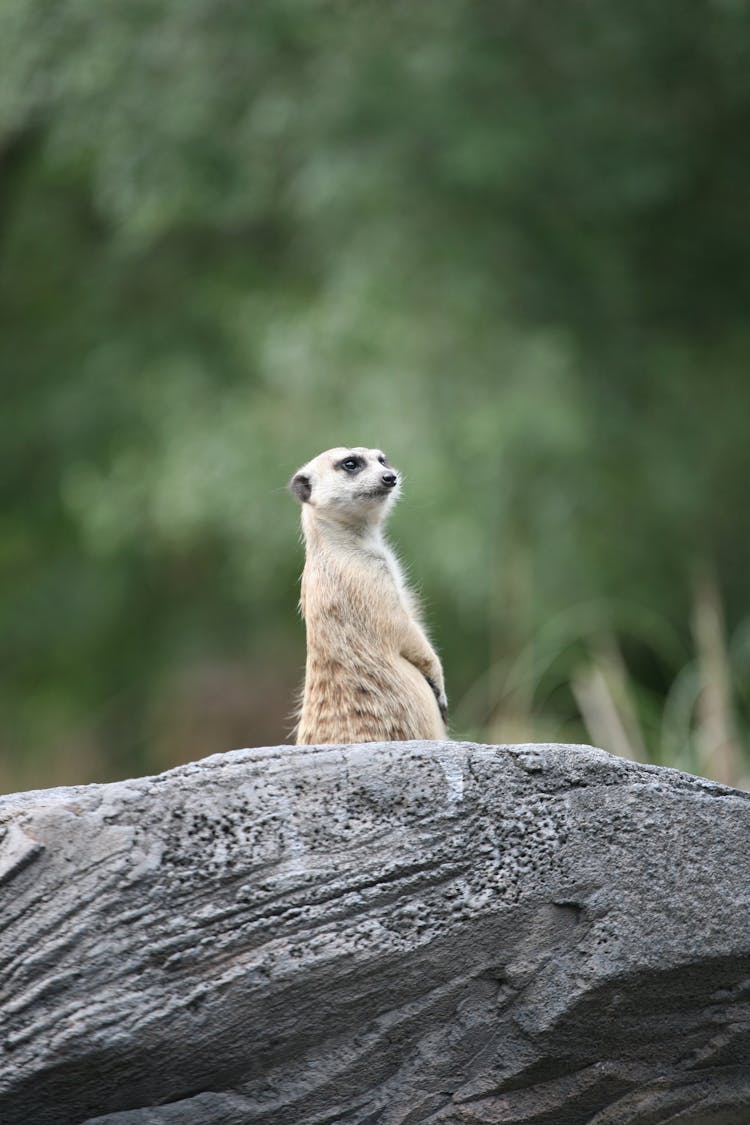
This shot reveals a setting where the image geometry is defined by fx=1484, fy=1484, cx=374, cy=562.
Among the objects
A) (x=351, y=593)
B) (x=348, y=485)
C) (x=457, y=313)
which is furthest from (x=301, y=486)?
(x=457, y=313)

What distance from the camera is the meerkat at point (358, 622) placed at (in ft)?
11.2

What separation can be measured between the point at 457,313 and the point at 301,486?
12.0 feet

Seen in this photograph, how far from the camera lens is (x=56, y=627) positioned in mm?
9922

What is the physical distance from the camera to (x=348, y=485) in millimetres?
3750

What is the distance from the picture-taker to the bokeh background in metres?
6.91

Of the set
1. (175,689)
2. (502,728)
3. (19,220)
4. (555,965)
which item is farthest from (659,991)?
(19,220)

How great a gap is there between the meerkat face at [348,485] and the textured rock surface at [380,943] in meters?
1.11

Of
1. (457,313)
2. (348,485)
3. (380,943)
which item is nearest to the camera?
(380,943)

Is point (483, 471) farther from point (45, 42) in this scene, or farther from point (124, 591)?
point (124, 591)

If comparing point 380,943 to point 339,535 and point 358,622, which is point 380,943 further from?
point 339,535

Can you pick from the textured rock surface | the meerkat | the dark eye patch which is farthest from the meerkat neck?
the textured rock surface

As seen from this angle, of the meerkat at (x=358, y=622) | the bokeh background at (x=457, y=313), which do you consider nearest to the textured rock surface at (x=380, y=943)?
the meerkat at (x=358, y=622)

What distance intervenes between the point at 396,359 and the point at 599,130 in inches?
60.1

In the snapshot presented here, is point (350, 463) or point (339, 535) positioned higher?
point (350, 463)
